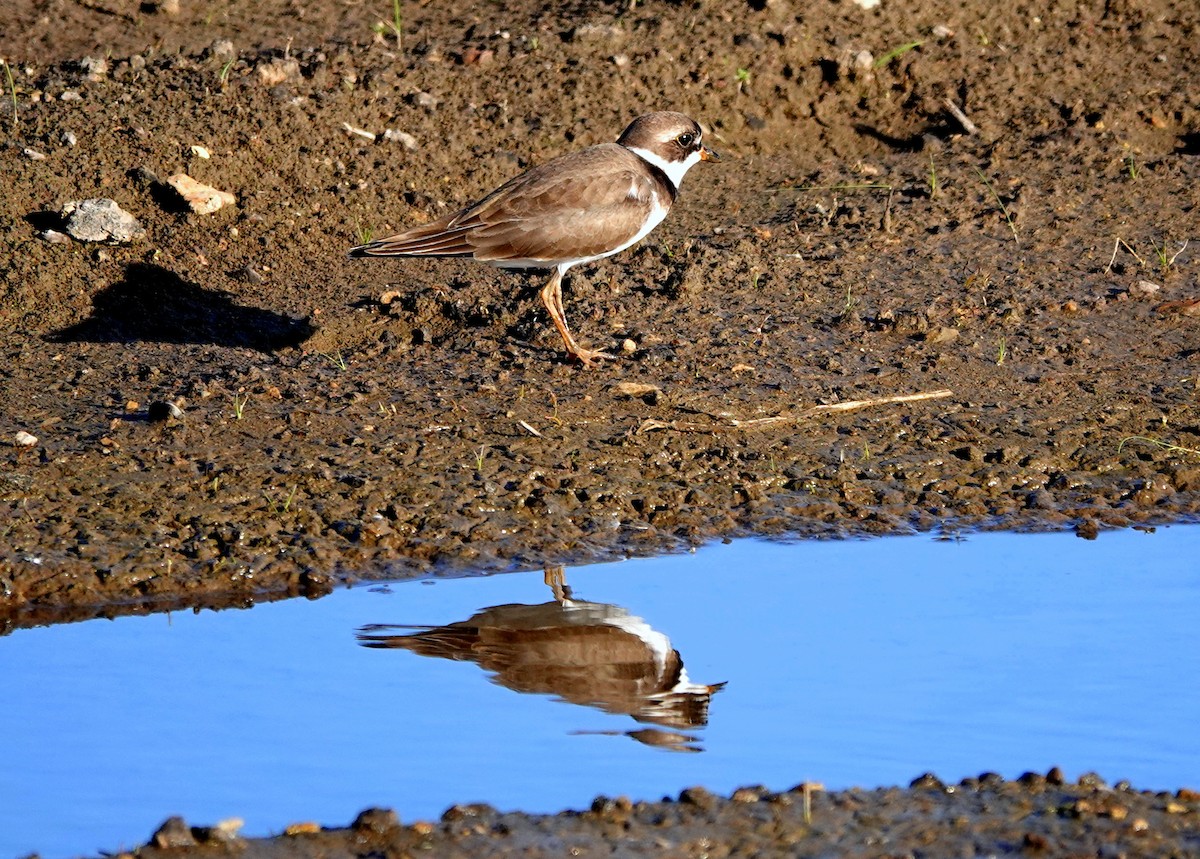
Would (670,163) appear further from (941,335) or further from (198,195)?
(198,195)

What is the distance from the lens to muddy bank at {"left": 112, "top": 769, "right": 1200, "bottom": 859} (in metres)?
4.03

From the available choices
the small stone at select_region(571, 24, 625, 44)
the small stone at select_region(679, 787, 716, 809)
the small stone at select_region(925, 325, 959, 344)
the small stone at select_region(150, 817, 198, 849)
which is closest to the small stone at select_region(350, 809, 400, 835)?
the small stone at select_region(150, 817, 198, 849)

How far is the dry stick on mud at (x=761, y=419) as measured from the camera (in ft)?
22.5

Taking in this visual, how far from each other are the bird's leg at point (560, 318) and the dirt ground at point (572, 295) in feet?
0.28

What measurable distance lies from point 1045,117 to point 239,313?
493 centimetres

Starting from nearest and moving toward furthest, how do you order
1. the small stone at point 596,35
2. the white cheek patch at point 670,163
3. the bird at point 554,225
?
the bird at point 554,225 → the white cheek patch at point 670,163 → the small stone at point 596,35

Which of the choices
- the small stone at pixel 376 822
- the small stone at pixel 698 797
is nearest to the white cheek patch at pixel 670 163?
the small stone at pixel 698 797

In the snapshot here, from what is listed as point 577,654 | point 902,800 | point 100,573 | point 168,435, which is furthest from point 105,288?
point 902,800

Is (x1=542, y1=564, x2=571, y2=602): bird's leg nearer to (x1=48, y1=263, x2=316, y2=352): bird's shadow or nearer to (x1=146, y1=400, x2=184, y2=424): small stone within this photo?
(x1=146, y1=400, x2=184, y2=424): small stone

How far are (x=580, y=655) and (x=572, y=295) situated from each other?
10.8 feet

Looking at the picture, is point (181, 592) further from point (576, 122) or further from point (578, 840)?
point (576, 122)

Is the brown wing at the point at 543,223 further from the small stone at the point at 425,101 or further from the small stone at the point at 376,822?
the small stone at the point at 376,822

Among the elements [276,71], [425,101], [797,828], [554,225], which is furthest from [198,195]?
[797,828]

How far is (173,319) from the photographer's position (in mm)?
8078
